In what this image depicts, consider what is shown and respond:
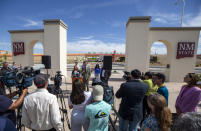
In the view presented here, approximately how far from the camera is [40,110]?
1498mm

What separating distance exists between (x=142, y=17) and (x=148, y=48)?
101 inches

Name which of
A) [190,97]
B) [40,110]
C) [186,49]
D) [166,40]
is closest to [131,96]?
[190,97]

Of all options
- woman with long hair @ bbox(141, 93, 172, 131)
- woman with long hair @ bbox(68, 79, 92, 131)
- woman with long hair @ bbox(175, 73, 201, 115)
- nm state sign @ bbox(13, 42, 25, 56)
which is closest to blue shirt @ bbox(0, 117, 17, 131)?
woman with long hair @ bbox(68, 79, 92, 131)

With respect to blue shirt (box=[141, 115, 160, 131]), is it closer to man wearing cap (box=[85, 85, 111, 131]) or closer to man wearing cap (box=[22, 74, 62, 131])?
man wearing cap (box=[85, 85, 111, 131])

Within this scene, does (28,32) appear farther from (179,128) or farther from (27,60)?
(179,128)

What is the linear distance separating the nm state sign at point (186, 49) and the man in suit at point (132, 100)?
337 inches

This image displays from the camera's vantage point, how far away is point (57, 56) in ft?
29.0

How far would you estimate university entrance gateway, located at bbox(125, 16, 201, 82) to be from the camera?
26.5ft

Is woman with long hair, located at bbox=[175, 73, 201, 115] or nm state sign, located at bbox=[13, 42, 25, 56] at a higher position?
nm state sign, located at bbox=[13, 42, 25, 56]

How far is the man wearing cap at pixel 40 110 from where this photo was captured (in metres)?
1.49

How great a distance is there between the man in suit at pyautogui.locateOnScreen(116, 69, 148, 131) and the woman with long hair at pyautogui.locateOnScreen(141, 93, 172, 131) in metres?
0.70

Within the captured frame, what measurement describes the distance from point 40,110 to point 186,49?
10.5 meters

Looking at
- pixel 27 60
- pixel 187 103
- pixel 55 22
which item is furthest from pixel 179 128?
pixel 27 60

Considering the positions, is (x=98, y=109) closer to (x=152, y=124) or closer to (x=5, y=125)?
(x=152, y=124)
